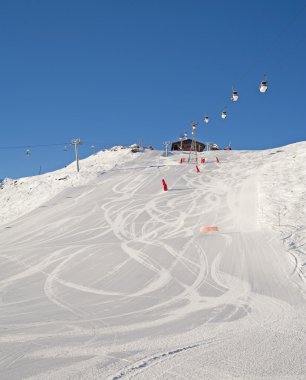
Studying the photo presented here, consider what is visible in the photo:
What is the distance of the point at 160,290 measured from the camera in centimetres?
818

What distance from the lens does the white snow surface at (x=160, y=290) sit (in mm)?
4641

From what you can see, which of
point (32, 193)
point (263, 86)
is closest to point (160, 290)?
point (263, 86)

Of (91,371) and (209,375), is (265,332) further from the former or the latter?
(91,371)

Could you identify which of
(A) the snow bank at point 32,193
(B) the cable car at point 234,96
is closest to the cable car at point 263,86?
(B) the cable car at point 234,96

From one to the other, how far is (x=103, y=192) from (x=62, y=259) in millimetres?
15022

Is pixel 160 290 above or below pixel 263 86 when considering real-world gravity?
below

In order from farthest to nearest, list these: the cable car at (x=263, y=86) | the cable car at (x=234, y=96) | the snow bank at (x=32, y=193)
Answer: the snow bank at (x=32, y=193), the cable car at (x=234, y=96), the cable car at (x=263, y=86)

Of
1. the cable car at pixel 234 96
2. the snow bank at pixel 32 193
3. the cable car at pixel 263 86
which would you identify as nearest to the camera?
the cable car at pixel 263 86

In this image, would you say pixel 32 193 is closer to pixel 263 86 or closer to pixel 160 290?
pixel 263 86

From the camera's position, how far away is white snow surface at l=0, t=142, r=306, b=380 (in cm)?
464

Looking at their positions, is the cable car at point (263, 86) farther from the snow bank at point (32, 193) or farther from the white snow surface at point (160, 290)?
the snow bank at point (32, 193)

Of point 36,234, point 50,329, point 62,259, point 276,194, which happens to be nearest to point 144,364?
point 50,329

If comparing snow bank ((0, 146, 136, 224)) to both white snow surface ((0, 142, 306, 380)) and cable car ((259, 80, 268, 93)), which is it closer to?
white snow surface ((0, 142, 306, 380))

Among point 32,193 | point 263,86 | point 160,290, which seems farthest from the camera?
point 32,193
